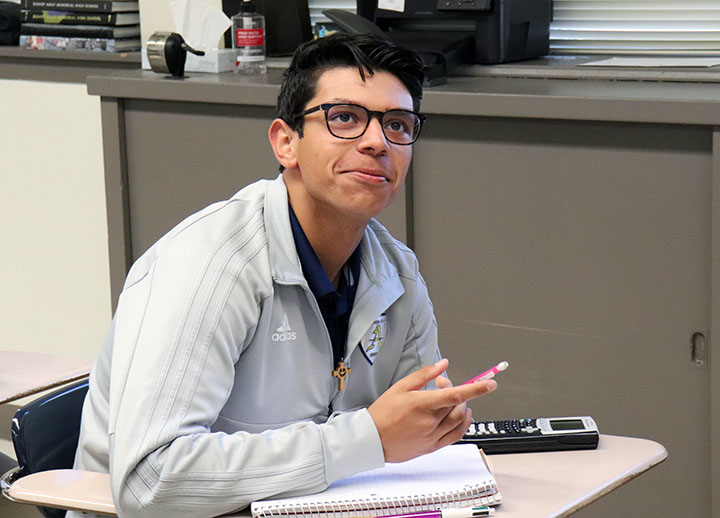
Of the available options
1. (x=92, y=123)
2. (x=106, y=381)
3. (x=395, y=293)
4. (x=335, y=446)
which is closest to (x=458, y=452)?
(x=335, y=446)

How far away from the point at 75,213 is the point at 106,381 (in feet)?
6.08

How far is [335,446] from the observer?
1329mm

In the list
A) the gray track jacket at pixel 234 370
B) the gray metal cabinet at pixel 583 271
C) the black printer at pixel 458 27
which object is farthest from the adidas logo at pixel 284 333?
the black printer at pixel 458 27

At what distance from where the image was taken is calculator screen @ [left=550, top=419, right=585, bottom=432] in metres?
1.53

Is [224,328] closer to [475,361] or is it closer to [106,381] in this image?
[106,381]

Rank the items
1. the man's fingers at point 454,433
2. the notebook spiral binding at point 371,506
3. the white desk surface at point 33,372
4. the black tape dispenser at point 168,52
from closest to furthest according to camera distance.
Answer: the notebook spiral binding at point 371,506 < the man's fingers at point 454,433 < the white desk surface at point 33,372 < the black tape dispenser at point 168,52

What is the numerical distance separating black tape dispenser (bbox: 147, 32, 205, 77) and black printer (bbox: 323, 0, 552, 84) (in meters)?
0.45

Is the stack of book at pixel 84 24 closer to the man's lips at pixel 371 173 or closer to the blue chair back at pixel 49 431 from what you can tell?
the blue chair back at pixel 49 431

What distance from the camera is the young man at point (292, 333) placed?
1.31 meters

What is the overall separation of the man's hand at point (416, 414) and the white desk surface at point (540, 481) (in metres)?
0.12

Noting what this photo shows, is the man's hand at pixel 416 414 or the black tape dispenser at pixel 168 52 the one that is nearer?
the man's hand at pixel 416 414

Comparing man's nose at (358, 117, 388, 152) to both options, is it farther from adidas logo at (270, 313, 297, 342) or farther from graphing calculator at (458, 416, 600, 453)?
graphing calculator at (458, 416, 600, 453)

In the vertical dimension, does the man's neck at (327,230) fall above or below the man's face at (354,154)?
below

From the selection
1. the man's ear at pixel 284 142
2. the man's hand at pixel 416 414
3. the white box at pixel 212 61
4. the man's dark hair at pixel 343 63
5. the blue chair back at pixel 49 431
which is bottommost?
the blue chair back at pixel 49 431
